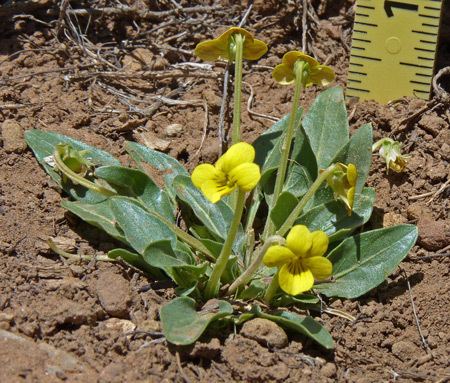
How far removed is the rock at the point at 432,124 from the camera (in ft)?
12.1

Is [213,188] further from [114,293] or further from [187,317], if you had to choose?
[114,293]

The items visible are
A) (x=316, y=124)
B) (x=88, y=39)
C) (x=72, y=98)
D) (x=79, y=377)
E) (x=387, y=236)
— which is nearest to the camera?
(x=79, y=377)

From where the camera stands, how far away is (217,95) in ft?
12.7

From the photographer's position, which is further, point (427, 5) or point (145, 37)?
point (145, 37)

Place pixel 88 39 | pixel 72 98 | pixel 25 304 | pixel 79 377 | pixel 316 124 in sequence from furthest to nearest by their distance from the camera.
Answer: pixel 88 39, pixel 72 98, pixel 316 124, pixel 25 304, pixel 79 377

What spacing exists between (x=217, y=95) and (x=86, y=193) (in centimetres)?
92

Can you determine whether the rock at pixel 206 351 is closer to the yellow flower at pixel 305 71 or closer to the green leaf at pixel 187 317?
the green leaf at pixel 187 317

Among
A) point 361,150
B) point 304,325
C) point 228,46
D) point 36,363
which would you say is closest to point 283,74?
point 228,46

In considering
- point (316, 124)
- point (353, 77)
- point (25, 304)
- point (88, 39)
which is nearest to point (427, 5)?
point (353, 77)

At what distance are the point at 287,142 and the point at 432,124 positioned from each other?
3.09 ft

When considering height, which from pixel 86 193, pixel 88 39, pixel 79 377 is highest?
pixel 88 39

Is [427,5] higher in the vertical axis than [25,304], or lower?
higher

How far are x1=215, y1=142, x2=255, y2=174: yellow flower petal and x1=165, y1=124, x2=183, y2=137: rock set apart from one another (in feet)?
3.58

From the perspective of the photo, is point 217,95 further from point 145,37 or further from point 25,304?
point 25,304
